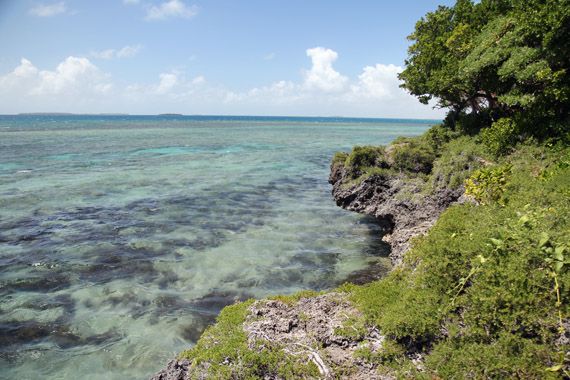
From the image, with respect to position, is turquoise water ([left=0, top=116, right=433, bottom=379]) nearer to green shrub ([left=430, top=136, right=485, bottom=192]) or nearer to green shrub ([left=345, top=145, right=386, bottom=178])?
green shrub ([left=345, top=145, right=386, bottom=178])

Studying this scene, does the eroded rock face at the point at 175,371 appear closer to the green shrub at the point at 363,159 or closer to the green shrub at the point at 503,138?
the green shrub at the point at 503,138

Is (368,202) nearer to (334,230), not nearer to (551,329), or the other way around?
(334,230)

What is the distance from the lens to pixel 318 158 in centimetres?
3706

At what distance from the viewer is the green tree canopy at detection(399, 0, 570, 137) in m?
10.8

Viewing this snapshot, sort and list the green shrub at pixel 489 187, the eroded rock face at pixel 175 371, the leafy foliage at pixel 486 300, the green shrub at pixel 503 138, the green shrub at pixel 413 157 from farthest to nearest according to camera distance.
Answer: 1. the green shrub at pixel 413 157
2. the green shrub at pixel 503 138
3. the green shrub at pixel 489 187
4. the eroded rock face at pixel 175 371
5. the leafy foliage at pixel 486 300

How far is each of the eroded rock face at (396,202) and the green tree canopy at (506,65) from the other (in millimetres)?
4047

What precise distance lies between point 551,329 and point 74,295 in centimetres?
1077

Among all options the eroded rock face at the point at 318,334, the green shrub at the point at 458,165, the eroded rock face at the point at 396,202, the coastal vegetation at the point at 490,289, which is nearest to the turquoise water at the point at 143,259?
the eroded rock face at the point at 396,202

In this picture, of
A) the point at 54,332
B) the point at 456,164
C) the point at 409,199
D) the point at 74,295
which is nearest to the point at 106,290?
the point at 74,295

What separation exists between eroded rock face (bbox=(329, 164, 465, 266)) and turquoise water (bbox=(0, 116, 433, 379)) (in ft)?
2.47

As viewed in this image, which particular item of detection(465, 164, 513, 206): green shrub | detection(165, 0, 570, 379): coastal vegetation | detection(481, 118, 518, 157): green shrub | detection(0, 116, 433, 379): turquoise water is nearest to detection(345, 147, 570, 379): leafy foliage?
detection(165, 0, 570, 379): coastal vegetation

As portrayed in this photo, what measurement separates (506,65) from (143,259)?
1494 cm

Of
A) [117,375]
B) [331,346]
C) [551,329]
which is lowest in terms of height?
[117,375]

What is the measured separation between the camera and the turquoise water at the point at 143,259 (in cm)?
743
